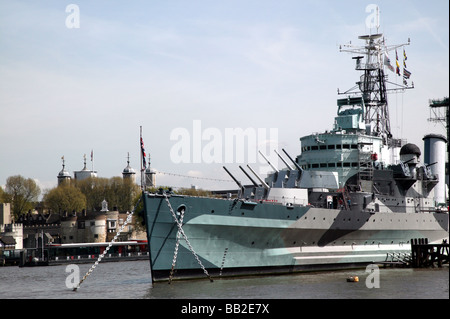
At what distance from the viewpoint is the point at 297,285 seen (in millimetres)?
32969

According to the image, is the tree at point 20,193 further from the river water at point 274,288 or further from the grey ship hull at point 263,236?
the grey ship hull at point 263,236

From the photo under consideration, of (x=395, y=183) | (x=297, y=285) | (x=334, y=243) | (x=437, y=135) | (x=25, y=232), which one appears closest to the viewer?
(x=297, y=285)

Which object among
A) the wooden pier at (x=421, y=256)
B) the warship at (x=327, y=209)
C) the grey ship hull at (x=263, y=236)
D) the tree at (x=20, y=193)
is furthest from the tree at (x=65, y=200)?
the wooden pier at (x=421, y=256)

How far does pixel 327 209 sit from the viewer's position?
128 feet

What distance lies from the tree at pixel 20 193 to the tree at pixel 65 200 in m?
3.06

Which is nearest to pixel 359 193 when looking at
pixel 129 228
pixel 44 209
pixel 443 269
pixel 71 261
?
pixel 443 269

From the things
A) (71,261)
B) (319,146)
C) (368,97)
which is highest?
(368,97)

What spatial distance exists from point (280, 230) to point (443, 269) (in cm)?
1098

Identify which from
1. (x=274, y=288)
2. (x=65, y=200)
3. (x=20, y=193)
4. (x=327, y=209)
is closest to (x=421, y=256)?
(x=327, y=209)

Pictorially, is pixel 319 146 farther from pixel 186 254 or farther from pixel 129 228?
pixel 129 228

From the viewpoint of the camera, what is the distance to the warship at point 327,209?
34106 millimetres

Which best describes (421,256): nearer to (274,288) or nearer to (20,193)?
(274,288)

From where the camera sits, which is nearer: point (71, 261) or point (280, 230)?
point (280, 230)

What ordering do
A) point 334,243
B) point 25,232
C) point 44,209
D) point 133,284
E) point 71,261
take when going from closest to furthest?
point 133,284 < point 334,243 < point 71,261 < point 25,232 < point 44,209
